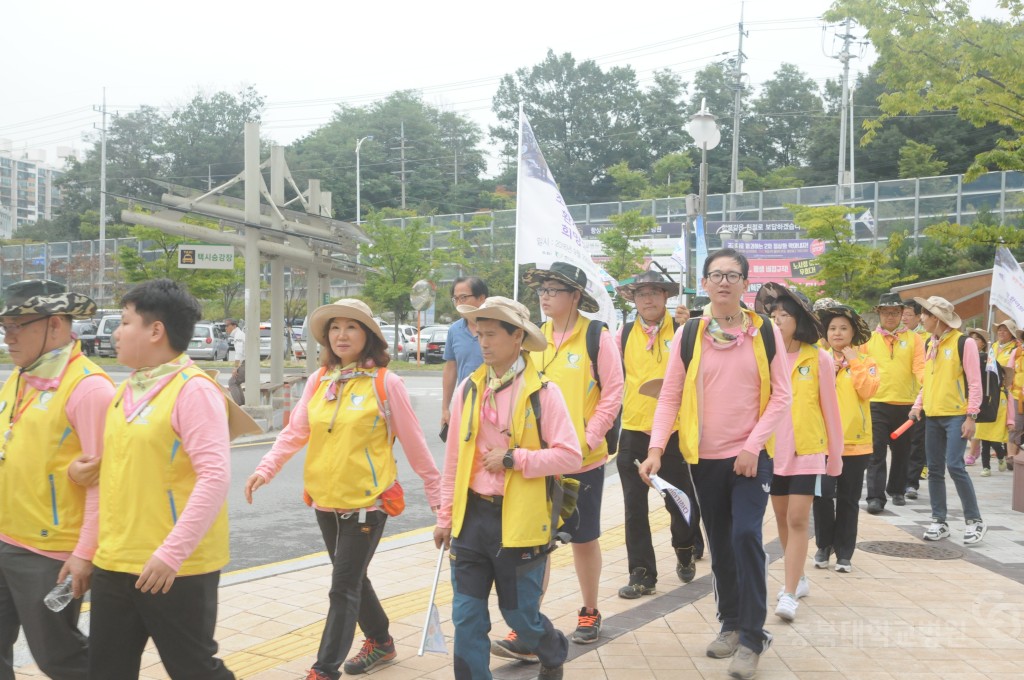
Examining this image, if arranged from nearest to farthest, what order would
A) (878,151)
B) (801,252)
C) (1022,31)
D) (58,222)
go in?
(1022,31)
(801,252)
(878,151)
(58,222)

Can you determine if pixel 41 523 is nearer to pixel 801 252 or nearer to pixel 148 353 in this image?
pixel 148 353

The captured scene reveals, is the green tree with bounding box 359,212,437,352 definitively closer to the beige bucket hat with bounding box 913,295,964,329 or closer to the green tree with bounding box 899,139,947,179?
the green tree with bounding box 899,139,947,179

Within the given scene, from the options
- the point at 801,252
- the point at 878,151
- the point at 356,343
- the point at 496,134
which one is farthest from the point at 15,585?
the point at 496,134

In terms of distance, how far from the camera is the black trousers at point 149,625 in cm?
331

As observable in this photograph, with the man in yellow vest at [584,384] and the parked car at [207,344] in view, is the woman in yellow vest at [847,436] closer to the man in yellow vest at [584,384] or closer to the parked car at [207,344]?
the man in yellow vest at [584,384]

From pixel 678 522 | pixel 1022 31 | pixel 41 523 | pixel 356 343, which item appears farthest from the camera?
pixel 1022 31

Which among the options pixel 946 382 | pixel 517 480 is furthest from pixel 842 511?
pixel 517 480

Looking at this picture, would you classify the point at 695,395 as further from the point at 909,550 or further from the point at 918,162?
the point at 918,162

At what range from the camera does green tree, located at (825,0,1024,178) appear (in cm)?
1162

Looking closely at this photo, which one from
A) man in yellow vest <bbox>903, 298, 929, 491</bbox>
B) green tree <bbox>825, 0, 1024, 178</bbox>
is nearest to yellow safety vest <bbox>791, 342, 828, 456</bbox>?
man in yellow vest <bbox>903, 298, 929, 491</bbox>

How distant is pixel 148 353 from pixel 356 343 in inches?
48.6

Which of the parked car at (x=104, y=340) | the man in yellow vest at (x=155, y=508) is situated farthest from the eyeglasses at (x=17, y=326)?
the parked car at (x=104, y=340)

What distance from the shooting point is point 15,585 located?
355 cm

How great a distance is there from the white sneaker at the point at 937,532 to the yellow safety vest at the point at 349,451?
5.60 m
